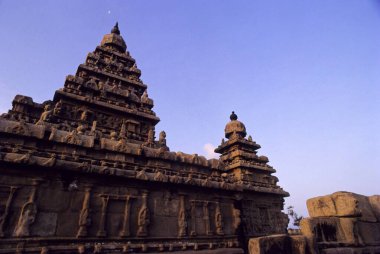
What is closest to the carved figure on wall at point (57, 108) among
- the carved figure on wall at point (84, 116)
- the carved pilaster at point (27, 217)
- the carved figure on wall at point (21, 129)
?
the carved figure on wall at point (84, 116)

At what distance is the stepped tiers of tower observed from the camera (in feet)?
30.0

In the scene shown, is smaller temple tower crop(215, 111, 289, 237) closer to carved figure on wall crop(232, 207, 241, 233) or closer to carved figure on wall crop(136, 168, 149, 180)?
carved figure on wall crop(232, 207, 241, 233)

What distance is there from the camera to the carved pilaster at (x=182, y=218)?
1183 cm

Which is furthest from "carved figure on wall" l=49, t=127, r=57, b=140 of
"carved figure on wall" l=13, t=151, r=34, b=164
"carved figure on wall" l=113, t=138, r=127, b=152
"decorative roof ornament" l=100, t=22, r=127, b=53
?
"decorative roof ornament" l=100, t=22, r=127, b=53

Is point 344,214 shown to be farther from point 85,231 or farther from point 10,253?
point 10,253

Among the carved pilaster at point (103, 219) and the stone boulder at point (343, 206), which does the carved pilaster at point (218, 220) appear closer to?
the stone boulder at point (343, 206)

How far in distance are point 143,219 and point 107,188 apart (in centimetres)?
216

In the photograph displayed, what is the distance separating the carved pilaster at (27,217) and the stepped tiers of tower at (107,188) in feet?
0.11

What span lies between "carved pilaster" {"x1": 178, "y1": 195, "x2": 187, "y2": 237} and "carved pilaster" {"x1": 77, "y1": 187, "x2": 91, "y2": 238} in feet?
14.1

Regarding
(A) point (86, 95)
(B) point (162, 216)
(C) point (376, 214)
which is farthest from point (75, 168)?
(C) point (376, 214)

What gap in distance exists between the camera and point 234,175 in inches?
803

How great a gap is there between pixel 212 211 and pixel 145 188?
4.16 metres

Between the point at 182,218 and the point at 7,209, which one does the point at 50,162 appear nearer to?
the point at 7,209

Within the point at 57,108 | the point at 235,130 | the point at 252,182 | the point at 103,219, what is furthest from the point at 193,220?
the point at 235,130
